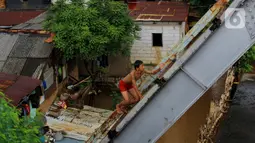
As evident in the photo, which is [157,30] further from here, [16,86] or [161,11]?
[16,86]

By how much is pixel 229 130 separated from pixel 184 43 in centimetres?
616

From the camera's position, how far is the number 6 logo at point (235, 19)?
605 cm

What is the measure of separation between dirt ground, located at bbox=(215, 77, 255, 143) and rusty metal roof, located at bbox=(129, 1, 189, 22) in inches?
147

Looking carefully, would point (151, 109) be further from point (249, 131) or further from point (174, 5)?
point (174, 5)

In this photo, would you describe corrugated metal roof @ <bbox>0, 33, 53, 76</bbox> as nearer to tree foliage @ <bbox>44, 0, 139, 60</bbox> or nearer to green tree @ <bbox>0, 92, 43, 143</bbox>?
tree foliage @ <bbox>44, 0, 139, 60</bbox>

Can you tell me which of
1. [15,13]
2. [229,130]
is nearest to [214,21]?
[229,130]

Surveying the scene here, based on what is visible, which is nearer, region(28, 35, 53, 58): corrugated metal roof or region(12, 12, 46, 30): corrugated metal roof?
region(28, 35, 53, 58): corrugated metal roof

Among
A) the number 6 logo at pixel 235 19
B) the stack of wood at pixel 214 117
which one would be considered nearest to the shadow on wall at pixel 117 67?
the stack of wood at pixel 214 117

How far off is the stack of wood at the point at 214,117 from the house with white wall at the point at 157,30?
2.79 metres

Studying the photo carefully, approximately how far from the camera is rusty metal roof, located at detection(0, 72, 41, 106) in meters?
9.60

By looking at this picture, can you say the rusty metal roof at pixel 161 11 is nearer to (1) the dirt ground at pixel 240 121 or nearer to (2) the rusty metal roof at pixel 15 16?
(1) the dirt ground at pixel 240 121

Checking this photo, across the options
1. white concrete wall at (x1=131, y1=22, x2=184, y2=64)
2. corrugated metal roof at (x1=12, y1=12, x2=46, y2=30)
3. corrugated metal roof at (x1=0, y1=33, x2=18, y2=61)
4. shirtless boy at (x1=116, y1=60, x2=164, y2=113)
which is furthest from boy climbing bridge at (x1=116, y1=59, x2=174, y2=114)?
white concrete wall at (x1=131, y1=22, x2=184, y2=64)

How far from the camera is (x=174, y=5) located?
1738cm

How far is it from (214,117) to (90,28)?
16.0ft
